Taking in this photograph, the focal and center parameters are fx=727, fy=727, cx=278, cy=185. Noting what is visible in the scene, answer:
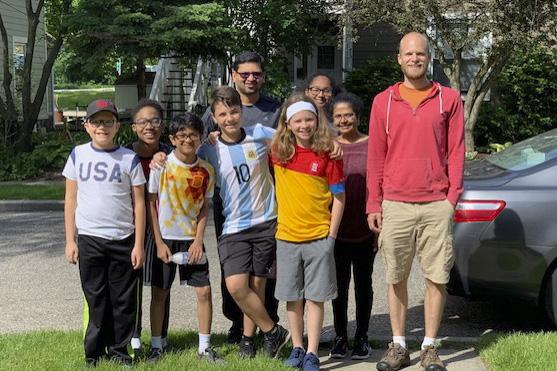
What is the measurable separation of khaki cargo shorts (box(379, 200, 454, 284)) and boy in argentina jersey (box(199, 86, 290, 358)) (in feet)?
2.30

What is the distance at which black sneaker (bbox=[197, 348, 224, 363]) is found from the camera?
14.3 feet

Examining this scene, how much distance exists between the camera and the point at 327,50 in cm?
2144

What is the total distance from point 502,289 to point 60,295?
3765 millimetres

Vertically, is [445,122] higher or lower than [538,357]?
higher

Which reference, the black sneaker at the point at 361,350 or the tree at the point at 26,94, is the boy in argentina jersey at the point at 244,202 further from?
the tree at the point at 26,94

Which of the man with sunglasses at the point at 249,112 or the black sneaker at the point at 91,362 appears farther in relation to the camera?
the man with sunglasses at the point at 249,112

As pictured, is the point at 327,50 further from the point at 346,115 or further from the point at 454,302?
the point at 346,115

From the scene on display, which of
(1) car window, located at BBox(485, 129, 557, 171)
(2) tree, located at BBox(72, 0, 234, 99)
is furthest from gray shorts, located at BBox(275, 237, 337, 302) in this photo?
(2) tree, located at BBox(72, 0, 234, 99)

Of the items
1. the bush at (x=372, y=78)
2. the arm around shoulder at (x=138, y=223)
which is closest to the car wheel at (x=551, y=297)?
the arm around shoulder at (x=138, y=223)

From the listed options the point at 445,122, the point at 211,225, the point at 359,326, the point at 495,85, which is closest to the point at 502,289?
the point at 359,326

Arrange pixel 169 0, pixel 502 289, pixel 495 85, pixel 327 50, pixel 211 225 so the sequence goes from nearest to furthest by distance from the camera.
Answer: pixel 502 289, pixel 211 225, pixel 169 0, pixel 495 85, pixel 327 50

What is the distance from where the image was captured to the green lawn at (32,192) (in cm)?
1157

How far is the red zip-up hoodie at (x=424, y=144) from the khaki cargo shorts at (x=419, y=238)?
0.22ft

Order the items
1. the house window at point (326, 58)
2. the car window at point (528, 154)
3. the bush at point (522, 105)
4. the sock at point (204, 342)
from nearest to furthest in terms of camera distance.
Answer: the sock at point (204, 342) < the car window at point (528, 154) < the bush at point (522, 105) < the house window at point (326, 58)
